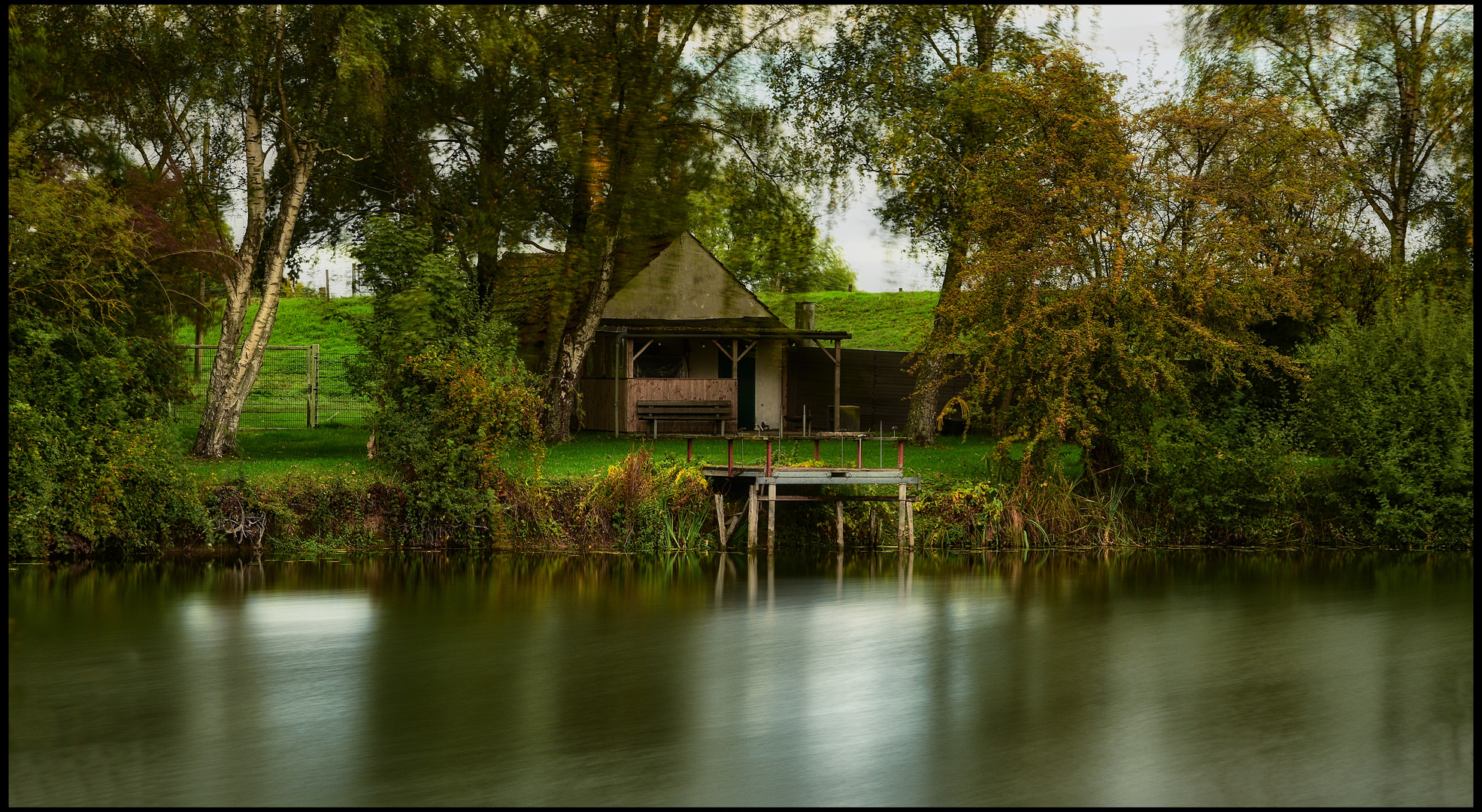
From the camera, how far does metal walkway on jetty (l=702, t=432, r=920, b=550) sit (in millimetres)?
18781

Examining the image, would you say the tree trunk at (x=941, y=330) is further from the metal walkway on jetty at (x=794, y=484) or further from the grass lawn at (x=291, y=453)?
the grass lawn at (x=291, y=453)

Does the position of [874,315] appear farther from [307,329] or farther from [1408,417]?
[1408,417]

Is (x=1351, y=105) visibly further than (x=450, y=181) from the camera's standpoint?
Yes

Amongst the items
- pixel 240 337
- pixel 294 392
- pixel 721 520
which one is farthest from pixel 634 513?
pixel 294 392

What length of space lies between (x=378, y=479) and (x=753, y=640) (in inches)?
256

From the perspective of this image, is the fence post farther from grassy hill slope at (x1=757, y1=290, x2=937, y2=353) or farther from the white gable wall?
the white gable wall

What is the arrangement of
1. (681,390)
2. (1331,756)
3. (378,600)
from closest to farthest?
1. (1331,756)
2. (378,600)
3. (681,390)

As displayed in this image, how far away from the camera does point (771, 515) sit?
758 inches

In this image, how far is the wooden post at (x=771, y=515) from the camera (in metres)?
19.2

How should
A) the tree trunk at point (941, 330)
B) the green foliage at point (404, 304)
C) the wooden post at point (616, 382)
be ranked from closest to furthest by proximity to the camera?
the tree trunk at point (941, 330)
the green foliage at point (404, 304)
the wooden post at point (616, 382)

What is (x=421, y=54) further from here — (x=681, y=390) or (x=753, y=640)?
(x=681, y=390)

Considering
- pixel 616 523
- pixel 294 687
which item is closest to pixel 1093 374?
pixel 616 523

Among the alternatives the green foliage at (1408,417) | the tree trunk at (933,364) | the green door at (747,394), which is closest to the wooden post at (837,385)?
the tree trunk at (933,364)

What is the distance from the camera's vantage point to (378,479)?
18.4m
